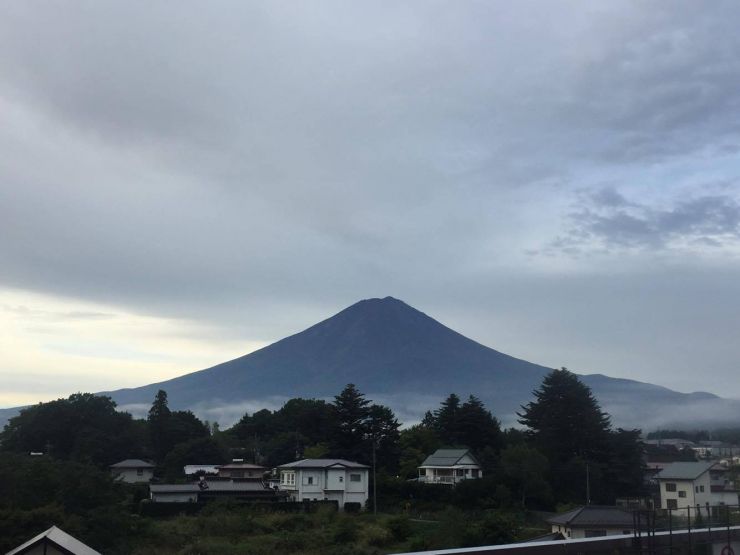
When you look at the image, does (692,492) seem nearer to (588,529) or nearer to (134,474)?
(588,529)

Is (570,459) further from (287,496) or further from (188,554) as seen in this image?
(188,554)

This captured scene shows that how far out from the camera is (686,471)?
117 feet

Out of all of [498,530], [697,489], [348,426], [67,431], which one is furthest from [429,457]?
[67,431]

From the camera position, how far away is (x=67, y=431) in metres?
52.6

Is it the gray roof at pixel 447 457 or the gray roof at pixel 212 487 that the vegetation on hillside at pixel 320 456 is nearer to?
the gray roof at pixel 212 487

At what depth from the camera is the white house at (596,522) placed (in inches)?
875

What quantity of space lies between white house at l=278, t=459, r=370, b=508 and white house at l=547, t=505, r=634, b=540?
17.2 meters

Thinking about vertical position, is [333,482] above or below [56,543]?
below

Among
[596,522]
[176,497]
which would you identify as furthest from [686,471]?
[176,497]

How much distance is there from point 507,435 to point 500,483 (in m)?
18.8

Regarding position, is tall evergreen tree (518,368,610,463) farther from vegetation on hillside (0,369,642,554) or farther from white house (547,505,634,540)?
white house (547,505,634,540)

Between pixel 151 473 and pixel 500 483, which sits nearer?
pixel 500 483

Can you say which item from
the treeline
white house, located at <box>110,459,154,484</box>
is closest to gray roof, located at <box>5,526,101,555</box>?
the treeline

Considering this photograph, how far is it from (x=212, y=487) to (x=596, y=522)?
24.1 metres
